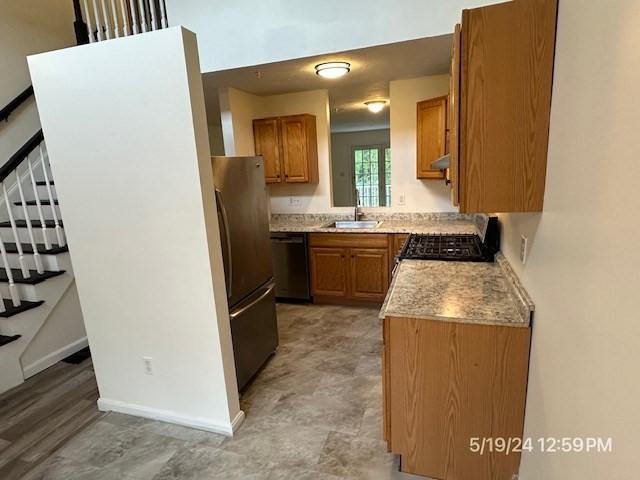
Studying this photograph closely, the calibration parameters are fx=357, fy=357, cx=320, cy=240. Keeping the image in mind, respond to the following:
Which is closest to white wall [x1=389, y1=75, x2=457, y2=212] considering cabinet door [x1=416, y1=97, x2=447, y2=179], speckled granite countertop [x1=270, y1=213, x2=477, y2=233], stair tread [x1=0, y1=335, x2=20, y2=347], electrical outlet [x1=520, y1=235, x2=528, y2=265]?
speckled granite countertop [x1=270, y1=213, x2=477, y2=233]

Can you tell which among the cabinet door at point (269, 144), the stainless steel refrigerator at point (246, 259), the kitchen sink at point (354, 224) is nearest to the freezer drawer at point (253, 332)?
the stainless steel refrigerator at point (246, 259)

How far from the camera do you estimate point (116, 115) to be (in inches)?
75.9

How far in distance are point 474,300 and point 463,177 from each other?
24.2 inches

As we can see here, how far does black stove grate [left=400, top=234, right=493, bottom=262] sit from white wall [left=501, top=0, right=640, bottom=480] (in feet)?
3.28

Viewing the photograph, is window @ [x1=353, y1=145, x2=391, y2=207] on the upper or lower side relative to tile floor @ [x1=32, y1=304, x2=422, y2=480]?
upper

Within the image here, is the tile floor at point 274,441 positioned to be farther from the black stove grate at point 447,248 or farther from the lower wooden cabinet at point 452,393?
the black stove grate at point 447,248

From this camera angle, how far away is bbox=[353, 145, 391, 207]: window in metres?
8.40

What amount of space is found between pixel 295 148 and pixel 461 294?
9.67ft

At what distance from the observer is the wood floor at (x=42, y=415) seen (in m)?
2.06

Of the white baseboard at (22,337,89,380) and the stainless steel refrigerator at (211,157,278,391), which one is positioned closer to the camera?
the stainless steel refrigerator at (211,157,278,391)

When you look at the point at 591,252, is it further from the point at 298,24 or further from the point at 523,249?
the point at 298,24

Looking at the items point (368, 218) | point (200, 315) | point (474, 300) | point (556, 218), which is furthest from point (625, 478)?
point (368, 218)

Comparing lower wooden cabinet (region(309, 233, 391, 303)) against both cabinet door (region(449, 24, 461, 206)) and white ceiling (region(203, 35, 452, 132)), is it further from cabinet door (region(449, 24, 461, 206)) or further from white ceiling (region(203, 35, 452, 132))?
cabinet door (region(449, 24, 461, 206))

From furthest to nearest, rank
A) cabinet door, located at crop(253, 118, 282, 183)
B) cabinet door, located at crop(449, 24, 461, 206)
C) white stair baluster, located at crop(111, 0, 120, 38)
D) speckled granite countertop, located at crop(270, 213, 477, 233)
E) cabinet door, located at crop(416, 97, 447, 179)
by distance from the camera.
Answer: cabinet door, located at crop(253, 118, 282, 183), speckled granite countertop, located at crop(270, 213, 477, 233), cabinet door, located at crop(416, 97, 447, 179), white stair baluster, located at crop(111, 0, 120, 38), cabinet door, located at crop(449, 24, 461, 206)
